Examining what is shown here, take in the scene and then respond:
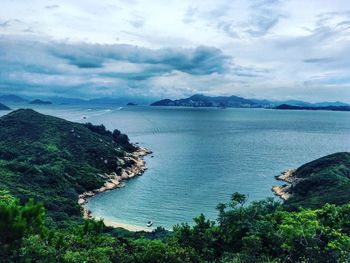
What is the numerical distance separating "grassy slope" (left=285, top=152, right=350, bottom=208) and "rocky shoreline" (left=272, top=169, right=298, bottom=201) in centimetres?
160

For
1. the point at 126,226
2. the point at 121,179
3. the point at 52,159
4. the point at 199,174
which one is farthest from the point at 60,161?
the point at 126,226

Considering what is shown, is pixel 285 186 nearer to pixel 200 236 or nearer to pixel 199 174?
pixel 199 174

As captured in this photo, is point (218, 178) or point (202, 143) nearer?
point (218, 178)

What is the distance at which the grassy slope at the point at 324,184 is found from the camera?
5956cm

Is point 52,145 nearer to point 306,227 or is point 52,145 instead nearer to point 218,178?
point 218,178

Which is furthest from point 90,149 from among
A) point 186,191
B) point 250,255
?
point 250,255

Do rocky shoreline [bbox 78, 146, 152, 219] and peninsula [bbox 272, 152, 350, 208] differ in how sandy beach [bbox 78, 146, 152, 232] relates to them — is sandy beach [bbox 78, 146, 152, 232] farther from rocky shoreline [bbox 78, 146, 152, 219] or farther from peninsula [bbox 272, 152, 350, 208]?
peninsula [bbox 272, 152, 350, 208]

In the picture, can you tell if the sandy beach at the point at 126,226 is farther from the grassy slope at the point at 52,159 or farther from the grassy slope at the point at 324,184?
the grassy slope at the point at 324,184

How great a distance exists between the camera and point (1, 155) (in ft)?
301

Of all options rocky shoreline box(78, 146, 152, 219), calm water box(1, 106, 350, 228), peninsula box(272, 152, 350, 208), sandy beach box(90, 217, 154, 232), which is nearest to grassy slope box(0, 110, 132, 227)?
rocky shoreline box(78, 146, 152, 219)

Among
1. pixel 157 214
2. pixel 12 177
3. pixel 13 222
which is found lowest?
pixel 157 214

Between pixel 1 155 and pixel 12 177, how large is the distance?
82.6ft

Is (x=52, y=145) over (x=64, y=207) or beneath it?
over

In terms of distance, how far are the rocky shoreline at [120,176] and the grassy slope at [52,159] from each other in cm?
171
